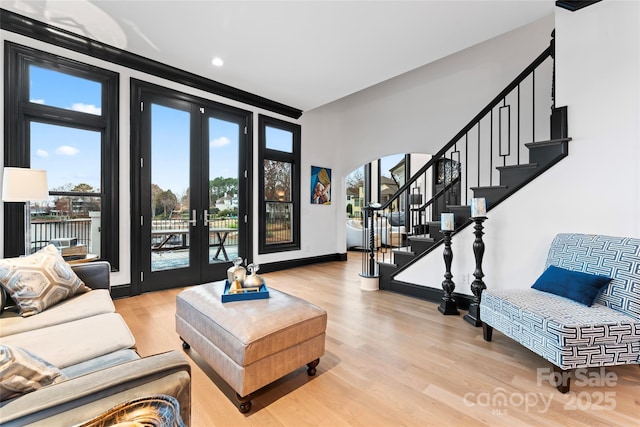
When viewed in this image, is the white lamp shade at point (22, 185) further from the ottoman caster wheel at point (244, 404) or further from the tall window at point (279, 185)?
the tall window at point (279, 185)

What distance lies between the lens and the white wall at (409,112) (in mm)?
4340

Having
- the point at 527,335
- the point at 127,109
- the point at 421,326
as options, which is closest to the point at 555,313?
the point at 527,335

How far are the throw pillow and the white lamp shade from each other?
223cm

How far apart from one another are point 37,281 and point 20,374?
4.77ft

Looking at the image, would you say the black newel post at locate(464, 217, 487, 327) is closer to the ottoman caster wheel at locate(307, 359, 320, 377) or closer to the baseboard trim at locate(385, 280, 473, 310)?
the baseboard trim at locate(385, 280, 473, 310)

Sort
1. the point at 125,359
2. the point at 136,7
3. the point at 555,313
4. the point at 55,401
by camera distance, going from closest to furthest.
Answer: the point at 55,401 < the point at 125,359 < the point at 555,313 < the point at 136,7

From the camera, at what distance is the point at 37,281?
6.35 feet

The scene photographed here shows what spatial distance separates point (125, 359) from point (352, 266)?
479 centimetres

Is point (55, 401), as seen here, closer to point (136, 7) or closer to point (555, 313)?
point (555, 313)

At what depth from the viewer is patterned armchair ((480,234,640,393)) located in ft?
5.76

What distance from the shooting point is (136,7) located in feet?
8.86

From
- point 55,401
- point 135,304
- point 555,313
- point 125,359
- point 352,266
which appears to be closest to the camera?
point 55,401

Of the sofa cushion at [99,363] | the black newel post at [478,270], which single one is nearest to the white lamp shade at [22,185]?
the sofa cushion at [99,363]

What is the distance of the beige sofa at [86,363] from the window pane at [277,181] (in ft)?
10.4
